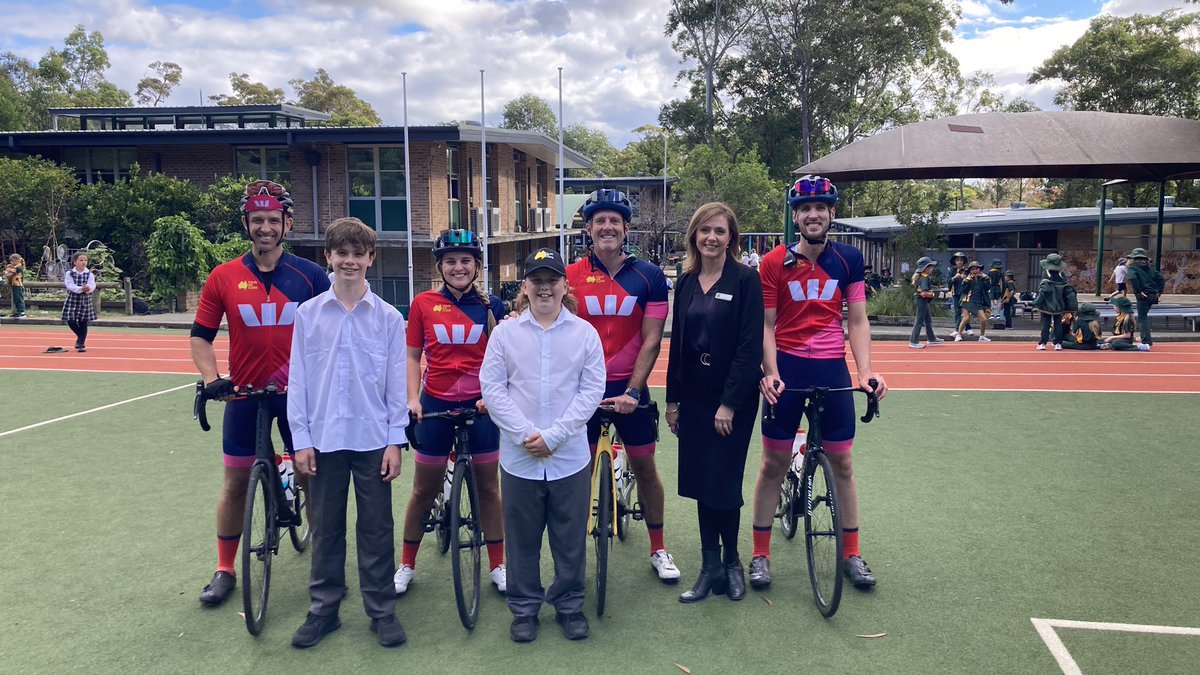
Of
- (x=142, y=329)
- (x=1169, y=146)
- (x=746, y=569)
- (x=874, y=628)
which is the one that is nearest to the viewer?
(x=874, y=628)

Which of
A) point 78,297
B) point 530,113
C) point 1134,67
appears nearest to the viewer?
point 78,297

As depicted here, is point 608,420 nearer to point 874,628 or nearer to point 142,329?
point 874,628

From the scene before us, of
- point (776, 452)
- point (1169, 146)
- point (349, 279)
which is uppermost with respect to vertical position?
point (1169, 146)

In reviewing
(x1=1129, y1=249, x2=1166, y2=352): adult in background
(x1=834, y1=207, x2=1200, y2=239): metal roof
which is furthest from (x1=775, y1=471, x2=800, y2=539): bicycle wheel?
(x1=834, y1=207, x2=1200, y2=239): metal roof

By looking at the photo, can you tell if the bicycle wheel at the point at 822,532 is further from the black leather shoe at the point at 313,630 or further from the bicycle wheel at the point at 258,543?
the bicycle wheel at the point at 258,543

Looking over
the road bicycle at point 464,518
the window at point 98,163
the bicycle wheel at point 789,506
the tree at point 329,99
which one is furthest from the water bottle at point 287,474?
the tree at point 329,99

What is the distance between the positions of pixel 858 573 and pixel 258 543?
3.06 meters

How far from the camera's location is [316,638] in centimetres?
395

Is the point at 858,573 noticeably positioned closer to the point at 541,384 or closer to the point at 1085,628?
the point at 1085,628

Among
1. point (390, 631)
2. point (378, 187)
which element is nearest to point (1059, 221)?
point (378, 187)

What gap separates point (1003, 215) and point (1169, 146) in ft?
47.0

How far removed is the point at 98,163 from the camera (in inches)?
1030

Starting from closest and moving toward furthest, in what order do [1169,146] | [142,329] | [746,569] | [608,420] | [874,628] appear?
[874,628] < [608,420] < [746,569] < [1169,146] < [142,329]

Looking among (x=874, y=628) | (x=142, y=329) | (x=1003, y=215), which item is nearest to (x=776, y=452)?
(x=874, y=628)
